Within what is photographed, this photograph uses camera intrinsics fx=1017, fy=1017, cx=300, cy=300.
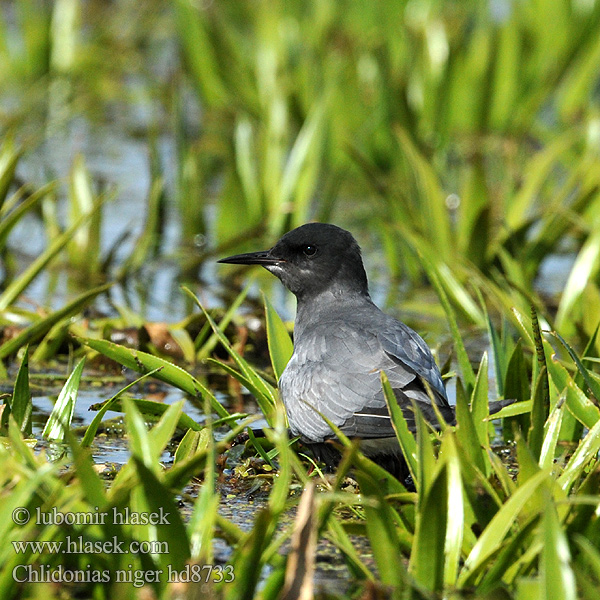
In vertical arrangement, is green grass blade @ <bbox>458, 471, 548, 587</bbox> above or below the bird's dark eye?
below

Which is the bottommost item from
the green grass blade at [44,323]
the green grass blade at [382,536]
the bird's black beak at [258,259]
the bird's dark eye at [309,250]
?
Answer: the green grass blade at [382,536]

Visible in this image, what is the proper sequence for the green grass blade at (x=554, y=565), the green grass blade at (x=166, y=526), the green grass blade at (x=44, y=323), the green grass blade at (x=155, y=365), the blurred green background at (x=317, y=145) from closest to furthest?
the green grass blade at (x=554, y=565) → the green grass blade at (x=166, y=526) → the green grass blade at (x=155, y=365) → the green grass blade at (x=44, y=323) → the blurred green background at (x=317, y=145)

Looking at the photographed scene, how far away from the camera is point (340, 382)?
369 centimetres

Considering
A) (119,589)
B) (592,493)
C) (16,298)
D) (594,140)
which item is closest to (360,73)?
(594,140)

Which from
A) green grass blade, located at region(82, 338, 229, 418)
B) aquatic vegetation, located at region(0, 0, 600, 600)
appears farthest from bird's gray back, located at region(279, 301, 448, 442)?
green grass blade, located at region(82, 338, 229, 418)

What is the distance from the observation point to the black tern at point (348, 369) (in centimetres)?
353

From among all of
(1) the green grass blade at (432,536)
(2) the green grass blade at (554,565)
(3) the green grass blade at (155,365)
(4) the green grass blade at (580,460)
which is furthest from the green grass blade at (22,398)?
(2) the green grass blade at (554,565)

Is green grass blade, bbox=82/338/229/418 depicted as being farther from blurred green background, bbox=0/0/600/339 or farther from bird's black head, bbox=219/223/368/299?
blurred green background, bbox=0/0/600/339

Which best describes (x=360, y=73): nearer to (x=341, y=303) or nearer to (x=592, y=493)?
(x=341, y=303)

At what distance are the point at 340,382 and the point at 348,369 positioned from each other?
0.21ft

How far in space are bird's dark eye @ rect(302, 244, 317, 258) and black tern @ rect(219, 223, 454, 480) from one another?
17 mm

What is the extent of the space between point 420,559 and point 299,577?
0.42 m

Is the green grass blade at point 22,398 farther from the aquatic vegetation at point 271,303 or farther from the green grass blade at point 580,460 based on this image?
the green grass blade at point 580,460

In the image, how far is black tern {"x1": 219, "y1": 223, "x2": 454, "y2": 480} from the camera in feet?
11.6
